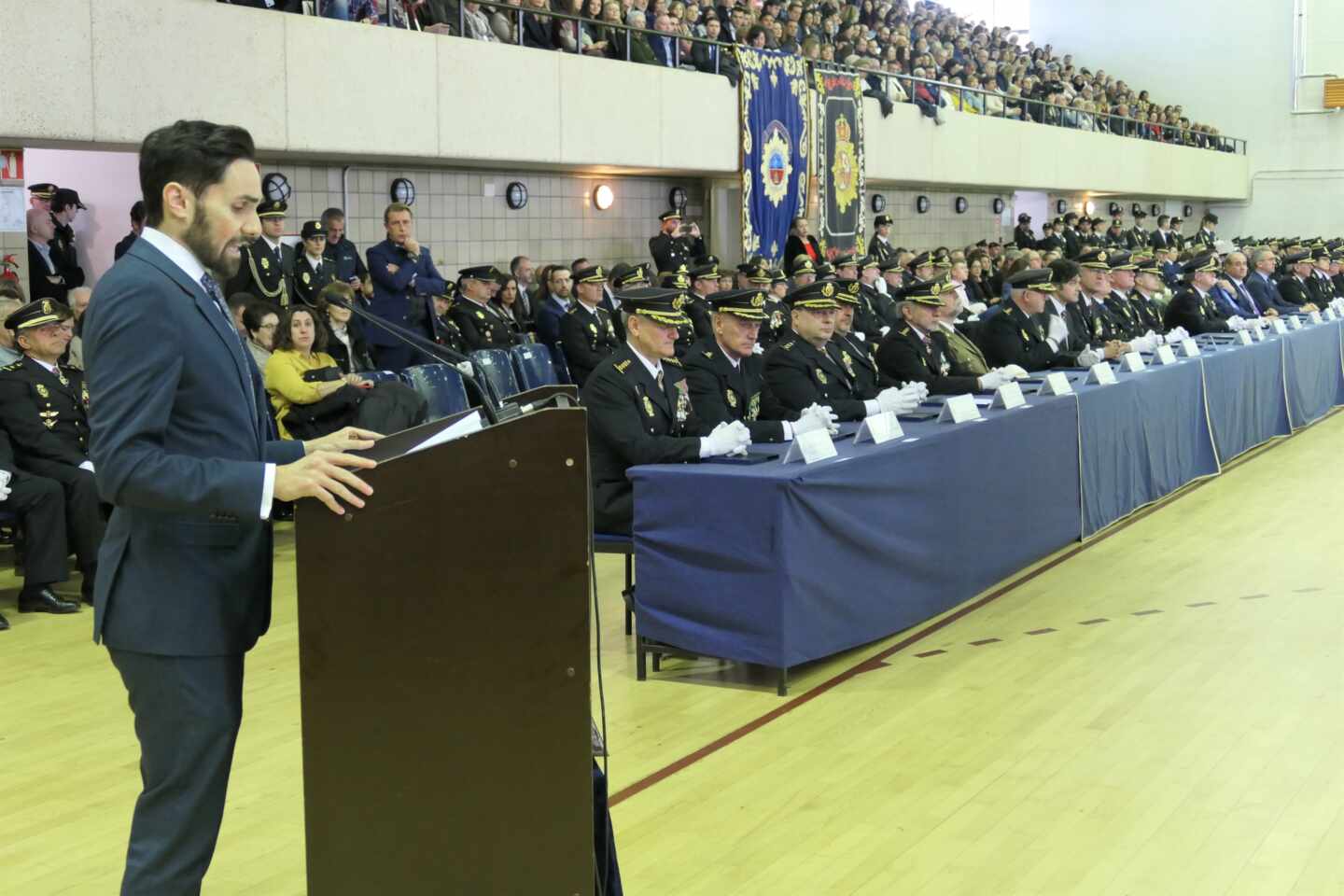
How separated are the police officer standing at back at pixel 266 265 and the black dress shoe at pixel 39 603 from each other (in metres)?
2.69

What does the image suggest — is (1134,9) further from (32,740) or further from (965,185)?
(32,740)

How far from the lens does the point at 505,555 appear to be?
6.58 feet

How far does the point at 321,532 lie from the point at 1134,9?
3006 centimetres

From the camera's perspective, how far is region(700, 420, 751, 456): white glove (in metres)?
4.90

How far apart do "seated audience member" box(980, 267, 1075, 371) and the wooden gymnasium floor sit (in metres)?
2.45

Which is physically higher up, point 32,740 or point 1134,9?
point 1134,9

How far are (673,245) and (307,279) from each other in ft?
14.8

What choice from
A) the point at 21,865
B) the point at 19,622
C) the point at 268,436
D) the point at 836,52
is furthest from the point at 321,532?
the point at 836,52

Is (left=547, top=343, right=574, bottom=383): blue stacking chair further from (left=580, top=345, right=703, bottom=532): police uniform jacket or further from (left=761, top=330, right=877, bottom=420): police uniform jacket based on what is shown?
(left=580, top=345, right=703, bottom=532): police uniform jacket

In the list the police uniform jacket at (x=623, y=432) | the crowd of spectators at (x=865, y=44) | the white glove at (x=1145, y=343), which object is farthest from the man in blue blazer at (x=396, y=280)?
the white glove at (x=1145, y=343)

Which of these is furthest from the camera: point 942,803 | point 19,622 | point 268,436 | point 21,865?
point 19,622

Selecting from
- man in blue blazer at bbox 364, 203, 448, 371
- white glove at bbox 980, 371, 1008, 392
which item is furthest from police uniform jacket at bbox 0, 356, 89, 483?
white glove at bbox 980, 371, 1008, 392

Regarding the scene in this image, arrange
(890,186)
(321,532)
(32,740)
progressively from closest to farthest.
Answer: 1. (321,532)
2. (32,740)
3. (890,186)

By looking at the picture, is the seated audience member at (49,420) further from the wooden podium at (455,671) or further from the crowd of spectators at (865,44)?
the wooden podium at (455,671)
